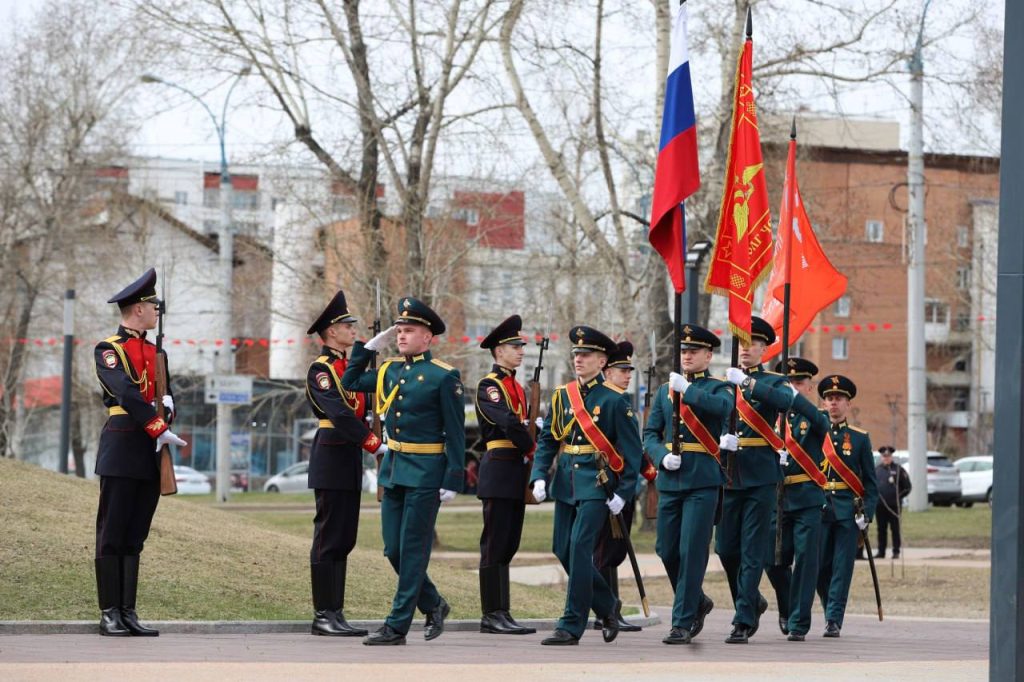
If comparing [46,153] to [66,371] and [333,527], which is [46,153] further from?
[333,527]

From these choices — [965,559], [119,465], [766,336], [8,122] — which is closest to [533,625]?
[766,336]

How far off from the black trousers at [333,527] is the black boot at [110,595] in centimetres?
124

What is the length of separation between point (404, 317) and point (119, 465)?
1921 millimetres

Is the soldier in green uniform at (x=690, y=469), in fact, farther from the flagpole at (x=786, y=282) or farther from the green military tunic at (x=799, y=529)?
the green military tunic at (x=799, y=529)

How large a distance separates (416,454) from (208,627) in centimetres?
204

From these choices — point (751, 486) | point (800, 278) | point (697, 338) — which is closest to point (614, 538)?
point (751, 486)

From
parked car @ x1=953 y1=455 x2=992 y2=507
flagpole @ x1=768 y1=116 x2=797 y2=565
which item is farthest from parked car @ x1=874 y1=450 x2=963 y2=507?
flagpole @ x1=768 y1=116 x2=797 y2=565

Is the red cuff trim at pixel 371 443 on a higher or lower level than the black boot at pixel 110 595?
higher

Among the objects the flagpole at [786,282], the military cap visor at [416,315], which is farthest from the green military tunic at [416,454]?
the flagpole at [786,282]

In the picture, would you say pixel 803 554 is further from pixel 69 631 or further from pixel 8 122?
pixel 8 122

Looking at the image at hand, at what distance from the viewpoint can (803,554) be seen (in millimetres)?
12422

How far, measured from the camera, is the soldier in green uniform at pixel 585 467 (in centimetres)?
1064

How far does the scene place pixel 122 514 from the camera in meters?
10.4

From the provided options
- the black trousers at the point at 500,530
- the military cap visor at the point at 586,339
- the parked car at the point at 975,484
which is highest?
the military cap visor at the point at 586,339
